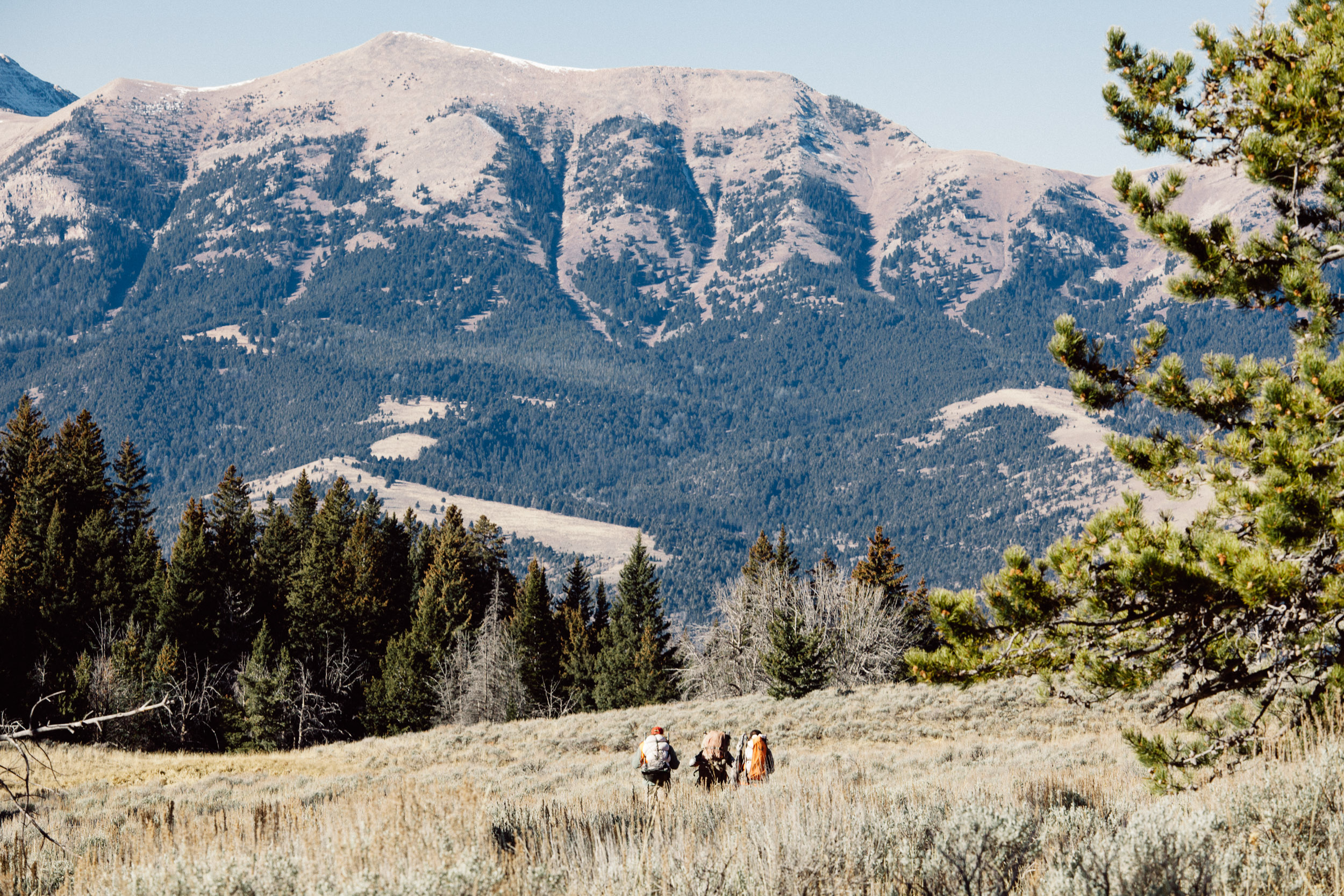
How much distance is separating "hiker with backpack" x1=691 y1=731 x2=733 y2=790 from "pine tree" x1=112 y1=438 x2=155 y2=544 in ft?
198

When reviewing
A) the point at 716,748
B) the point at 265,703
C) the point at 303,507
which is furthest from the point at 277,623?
the point at 716,748

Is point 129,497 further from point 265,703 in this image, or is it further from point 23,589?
point 265,703

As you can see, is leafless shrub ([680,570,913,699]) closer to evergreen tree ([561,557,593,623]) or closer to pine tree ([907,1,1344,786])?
evergreen tree ([561,557,593,623])

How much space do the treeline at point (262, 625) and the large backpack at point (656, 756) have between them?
130 ft

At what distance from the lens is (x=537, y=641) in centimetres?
6444

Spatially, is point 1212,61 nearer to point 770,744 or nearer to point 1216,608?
point 1216,608

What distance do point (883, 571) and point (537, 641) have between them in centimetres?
2279

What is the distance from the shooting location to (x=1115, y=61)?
9430 millimetres

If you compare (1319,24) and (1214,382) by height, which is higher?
(1319,24)

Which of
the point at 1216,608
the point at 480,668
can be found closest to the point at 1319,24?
the point at 1216,608

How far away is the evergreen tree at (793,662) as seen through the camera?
121 feet

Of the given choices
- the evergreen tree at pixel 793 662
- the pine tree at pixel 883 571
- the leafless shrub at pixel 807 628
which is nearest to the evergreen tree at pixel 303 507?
the leafless shrub at pixel 807 628

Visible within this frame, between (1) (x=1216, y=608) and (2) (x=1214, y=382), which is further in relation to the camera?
(2) (x=1214, y=382)

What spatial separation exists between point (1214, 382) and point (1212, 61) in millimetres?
2937
